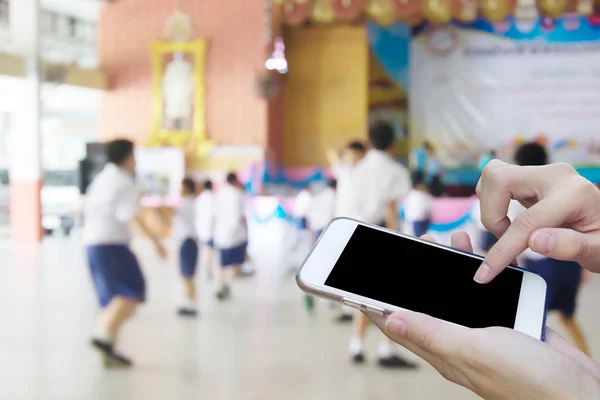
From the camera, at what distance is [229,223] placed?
6.11 m

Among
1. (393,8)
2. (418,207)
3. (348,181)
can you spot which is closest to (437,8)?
(393,8)

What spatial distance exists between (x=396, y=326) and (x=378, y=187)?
3111mm

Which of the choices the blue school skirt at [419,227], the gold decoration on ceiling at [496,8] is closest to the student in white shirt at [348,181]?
the blue school skirt at [419,227]

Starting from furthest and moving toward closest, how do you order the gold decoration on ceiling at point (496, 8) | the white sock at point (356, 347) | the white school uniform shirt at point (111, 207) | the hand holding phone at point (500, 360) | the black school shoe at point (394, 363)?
1. the gold decoration on ceiling at point (496, 8)
2. the white sock at point (356, 347)
3. the black school shoe at point (394, 363)
4. the white school uniform shirt at point (111, 207)
5. the hand holding phone at point (500, 360)

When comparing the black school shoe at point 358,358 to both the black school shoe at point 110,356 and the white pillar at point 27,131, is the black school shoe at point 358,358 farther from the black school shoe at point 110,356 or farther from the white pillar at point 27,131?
the white pillar at point 27,131

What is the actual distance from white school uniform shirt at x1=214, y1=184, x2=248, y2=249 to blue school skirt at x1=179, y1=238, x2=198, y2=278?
91 cm

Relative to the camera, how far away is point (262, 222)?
34.9ft

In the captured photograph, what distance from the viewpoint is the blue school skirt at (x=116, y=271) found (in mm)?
3730

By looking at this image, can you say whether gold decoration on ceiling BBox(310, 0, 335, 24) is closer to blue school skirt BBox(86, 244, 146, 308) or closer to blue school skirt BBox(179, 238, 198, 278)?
blue school skirt BBox(179, 238, 198, 278)

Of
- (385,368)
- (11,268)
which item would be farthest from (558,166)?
(11,268)

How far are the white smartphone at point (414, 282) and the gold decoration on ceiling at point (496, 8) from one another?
9.35 m

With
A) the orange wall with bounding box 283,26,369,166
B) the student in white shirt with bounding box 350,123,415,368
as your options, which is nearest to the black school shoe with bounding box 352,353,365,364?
the student in white shirt with bounding box 350,123,415,368

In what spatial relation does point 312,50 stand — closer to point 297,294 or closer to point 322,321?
point 297,294

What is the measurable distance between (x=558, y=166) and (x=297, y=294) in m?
5.19
